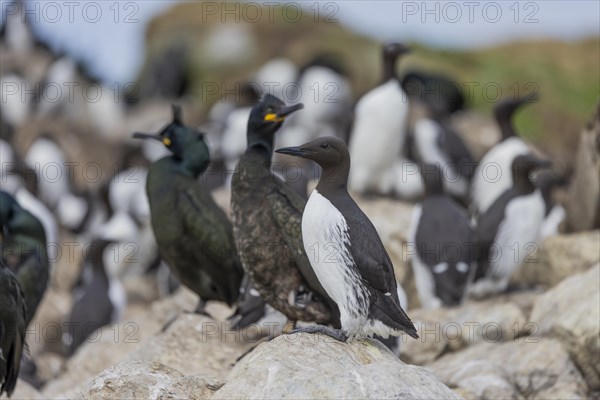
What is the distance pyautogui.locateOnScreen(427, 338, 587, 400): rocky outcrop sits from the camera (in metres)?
8.41

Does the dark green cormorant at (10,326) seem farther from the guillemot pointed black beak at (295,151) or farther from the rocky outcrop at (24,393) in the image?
the guillemot pointed black beak at (295,151)

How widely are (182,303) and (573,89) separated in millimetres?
20986

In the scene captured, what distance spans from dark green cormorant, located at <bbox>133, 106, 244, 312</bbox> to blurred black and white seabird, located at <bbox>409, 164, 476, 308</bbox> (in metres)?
2.36

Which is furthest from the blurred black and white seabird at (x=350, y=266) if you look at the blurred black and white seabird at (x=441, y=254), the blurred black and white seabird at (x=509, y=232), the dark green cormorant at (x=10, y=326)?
the blurred black and white seabird at (x=509, y=232)

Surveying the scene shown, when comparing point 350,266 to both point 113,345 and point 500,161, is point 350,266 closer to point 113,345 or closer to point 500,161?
point 113,345

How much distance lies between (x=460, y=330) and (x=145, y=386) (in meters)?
4.23

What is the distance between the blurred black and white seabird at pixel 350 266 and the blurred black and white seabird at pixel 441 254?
4.50 m

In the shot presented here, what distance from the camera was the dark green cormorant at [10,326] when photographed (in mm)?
7797

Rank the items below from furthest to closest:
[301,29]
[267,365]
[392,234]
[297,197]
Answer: [301,29] < [392,234] < [297,197] < [267,365]

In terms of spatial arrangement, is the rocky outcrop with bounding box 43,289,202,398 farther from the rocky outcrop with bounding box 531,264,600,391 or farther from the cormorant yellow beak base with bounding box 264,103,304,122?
the rocky outcrop with bounding box 531,264,600,391

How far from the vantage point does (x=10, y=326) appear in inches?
312

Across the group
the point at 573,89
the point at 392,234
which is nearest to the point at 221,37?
the point at 573,89

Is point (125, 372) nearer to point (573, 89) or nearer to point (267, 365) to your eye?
point (267, 365)

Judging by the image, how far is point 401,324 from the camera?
22.5 feet
